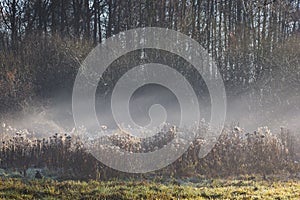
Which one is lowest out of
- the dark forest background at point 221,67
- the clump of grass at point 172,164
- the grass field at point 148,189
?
the grass field at point 148,189

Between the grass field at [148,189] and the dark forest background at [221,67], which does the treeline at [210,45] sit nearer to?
the dark forest background at [221,67]

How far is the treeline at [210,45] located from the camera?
14.2 m

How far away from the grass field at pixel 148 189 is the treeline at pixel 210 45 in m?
7.33

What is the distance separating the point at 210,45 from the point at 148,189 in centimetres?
1113

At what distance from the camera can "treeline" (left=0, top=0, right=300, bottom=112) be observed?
1421cm

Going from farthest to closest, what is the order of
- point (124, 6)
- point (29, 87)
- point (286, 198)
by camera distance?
point (124, 6) < point (29, 87) < point (286, 198)

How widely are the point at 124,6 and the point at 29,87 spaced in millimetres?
8600

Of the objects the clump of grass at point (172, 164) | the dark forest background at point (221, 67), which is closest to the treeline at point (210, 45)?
the dark forest background at point (221, 67)

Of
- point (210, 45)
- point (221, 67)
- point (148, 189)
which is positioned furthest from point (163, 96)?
point (148, 189)

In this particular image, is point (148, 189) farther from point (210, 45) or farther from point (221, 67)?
point (210, 45)

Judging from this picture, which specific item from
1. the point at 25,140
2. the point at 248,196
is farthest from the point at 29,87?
the point at 248,196

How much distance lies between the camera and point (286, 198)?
574 cm

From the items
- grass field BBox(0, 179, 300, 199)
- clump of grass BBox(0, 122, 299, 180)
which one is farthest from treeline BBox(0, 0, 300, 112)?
grass field BBox(0, 179, 300, 199)

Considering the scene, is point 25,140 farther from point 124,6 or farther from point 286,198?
point 124,6
